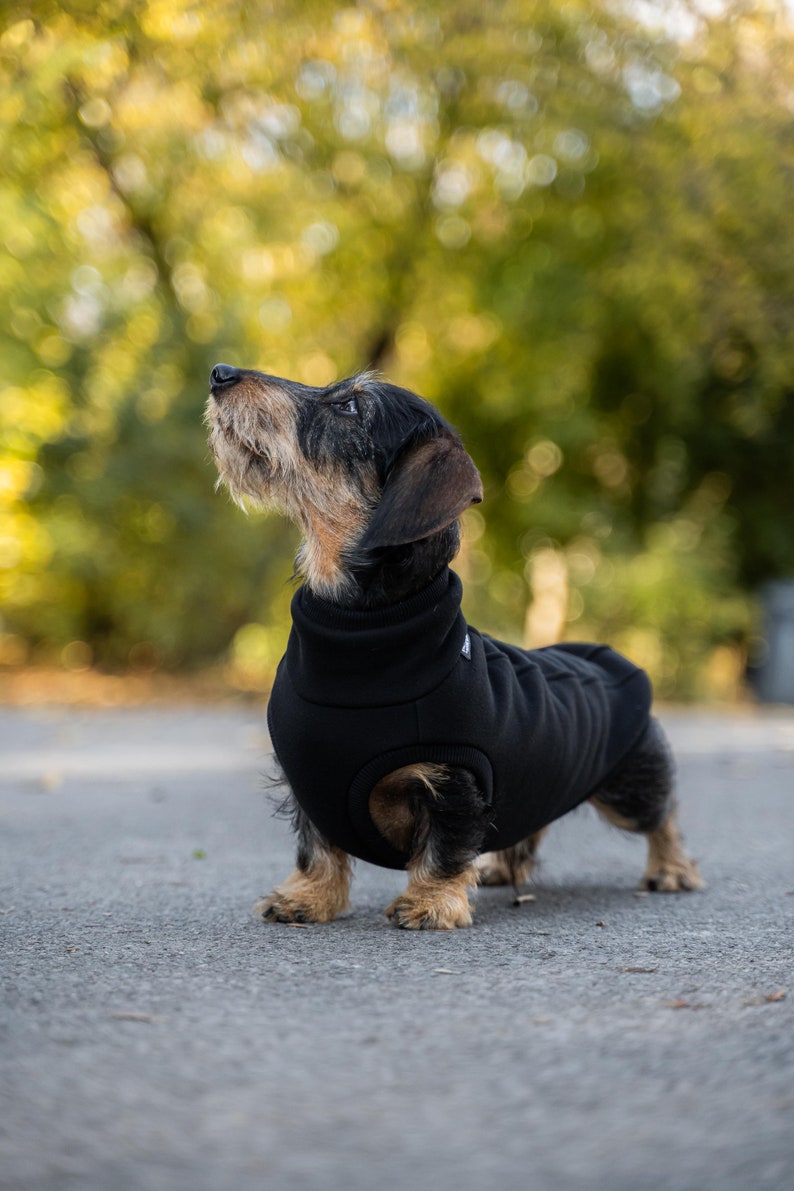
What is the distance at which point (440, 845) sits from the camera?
4055mm

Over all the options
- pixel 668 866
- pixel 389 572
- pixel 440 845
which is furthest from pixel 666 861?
pixel 389 572

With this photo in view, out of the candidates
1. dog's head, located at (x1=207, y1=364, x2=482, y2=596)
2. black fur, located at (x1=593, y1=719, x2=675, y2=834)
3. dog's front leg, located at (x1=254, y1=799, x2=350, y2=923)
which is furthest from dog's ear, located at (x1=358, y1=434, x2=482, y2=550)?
black fur, located at (x1=593, y1=719, x2=675, y2=834)

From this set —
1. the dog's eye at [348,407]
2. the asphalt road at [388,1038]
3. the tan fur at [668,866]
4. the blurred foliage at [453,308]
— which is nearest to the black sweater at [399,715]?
the asphalt road at [388,1038]

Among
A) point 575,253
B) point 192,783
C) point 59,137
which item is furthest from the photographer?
point 575,253

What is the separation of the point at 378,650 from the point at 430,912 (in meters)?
0.83

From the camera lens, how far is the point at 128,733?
40.4 ft

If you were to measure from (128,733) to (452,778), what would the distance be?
881 centimetres

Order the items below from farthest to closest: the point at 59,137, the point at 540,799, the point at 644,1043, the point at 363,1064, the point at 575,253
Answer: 1. the point at 575,253
2. the point at 59,137
3. the point at 540,799
4. the point at 644,1043
5. the point at 363,1064

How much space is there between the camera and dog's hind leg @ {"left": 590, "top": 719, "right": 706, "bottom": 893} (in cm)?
502

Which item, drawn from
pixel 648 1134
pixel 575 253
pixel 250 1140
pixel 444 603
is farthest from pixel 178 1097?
pixel 575 253

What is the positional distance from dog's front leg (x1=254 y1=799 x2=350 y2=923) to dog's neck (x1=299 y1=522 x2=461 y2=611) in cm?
76

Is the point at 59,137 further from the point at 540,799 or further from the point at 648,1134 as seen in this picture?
the point at 648,1134

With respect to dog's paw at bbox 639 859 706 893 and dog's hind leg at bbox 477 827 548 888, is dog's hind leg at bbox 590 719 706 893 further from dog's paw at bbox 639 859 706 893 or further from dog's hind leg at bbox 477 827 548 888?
dog's hind leg at bbox 477 827 548 888

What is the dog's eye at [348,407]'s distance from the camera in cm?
435
